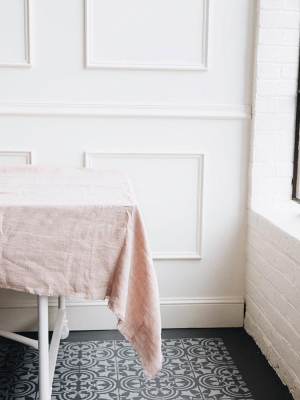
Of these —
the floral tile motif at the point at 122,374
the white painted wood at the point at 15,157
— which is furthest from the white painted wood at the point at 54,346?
the white painted wood at the point at 15,157

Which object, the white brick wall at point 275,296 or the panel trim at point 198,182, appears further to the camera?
the panel trim at point 198,182

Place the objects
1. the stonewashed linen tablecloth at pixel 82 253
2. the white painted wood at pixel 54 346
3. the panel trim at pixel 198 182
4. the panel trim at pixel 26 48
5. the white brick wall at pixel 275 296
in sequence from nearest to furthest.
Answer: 1. the stonewashed linen tablecloth at pixel 82 253
2. the white painted wood at pixel 54 346
3. the white brick wall at pixel 275 296
4. the panel trim at pixel 26 48
5. the panel trim at pixel 198 182

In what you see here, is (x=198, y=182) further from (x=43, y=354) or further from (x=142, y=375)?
(x=43, y=354)

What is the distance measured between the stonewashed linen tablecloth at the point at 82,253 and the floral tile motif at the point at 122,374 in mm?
564

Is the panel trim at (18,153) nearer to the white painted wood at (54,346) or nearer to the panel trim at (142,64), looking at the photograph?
the panel trim at (142,64)

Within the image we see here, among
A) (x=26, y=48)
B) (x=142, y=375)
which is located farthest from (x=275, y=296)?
(x=26, y=48)

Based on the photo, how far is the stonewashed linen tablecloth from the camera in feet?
4.86

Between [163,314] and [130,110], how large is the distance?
1.04 m

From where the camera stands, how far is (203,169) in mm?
2598

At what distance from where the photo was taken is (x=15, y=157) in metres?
2.51

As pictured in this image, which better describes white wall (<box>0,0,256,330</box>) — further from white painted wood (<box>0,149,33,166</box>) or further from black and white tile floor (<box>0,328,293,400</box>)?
black and white tile floor (<box>0,328,293,400</box>)

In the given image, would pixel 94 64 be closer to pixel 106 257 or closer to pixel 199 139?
pixel 199 139

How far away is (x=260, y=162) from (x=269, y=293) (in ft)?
2.16

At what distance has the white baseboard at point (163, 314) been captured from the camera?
2.60m
